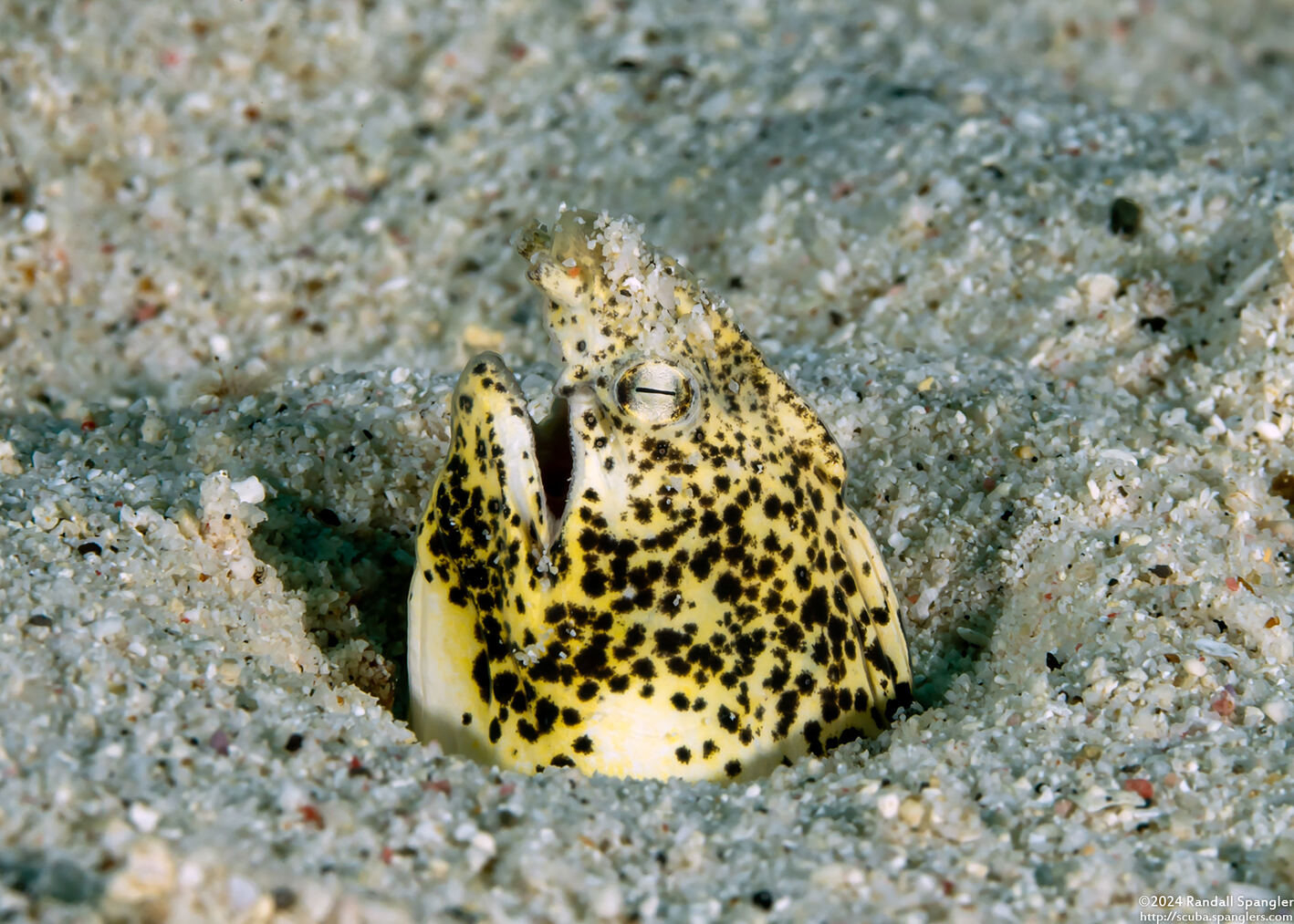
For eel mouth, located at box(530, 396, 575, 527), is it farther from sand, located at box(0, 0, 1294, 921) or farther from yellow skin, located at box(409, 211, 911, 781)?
sand, located at box(0, 0, 1294, 921)

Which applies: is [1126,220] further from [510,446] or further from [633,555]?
[510,446]

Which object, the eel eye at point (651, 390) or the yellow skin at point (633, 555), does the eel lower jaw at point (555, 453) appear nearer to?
the yellow skin at point (633, 555)

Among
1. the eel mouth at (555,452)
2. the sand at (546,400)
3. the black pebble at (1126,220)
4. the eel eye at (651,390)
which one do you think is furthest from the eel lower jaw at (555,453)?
the black pebble at (1126,220)

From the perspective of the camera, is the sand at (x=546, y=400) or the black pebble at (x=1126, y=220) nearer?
the sand at (x=546, y=400)

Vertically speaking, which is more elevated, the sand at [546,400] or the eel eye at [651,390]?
the eel eye at [651,390]

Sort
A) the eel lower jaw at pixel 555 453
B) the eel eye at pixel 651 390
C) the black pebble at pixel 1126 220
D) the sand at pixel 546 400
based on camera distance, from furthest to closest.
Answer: the black pebble at pixel 1126 220, the eel lower jaw at pixel 555 453, the eel eye at pixel 651 390, the sand at pixel 546 400

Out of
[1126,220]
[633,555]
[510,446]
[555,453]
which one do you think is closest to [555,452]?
[555,453]
